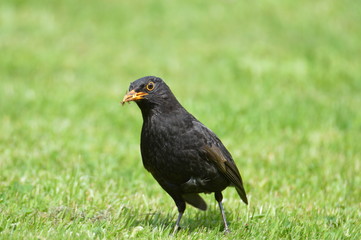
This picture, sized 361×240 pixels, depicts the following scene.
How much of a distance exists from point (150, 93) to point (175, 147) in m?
0.60

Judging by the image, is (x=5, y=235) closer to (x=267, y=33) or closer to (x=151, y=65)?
(x=151, y=65)

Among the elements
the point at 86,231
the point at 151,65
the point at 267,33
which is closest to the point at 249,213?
the point at 86,231

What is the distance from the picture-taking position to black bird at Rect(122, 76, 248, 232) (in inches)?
200

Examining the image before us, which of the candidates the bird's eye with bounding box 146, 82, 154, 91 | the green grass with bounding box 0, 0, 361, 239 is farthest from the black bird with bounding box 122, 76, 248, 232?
the green grass with bounding box 0, 0, 361, 239

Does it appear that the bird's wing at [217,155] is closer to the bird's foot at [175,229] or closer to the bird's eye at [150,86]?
the bird's eye at [150,86]

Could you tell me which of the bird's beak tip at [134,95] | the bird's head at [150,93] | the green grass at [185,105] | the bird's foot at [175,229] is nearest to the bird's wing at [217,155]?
the bird's head at [150,93]

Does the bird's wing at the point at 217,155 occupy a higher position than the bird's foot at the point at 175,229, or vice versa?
the bird's wing at the point at 217,155

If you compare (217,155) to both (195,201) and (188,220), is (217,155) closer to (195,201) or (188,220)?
(195,201)

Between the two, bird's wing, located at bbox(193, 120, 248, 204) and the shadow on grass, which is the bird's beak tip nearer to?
bird's wing, located at bbox(193, 120, 248, 204)

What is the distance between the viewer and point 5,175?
6465mm

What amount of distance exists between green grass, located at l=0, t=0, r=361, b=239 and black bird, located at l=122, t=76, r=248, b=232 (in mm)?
442

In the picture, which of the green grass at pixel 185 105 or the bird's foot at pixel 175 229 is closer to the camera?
the bird's foot at pixel 175 229

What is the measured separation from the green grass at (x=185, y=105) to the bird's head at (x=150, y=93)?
116 centimetres

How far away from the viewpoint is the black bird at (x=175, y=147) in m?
5.07
